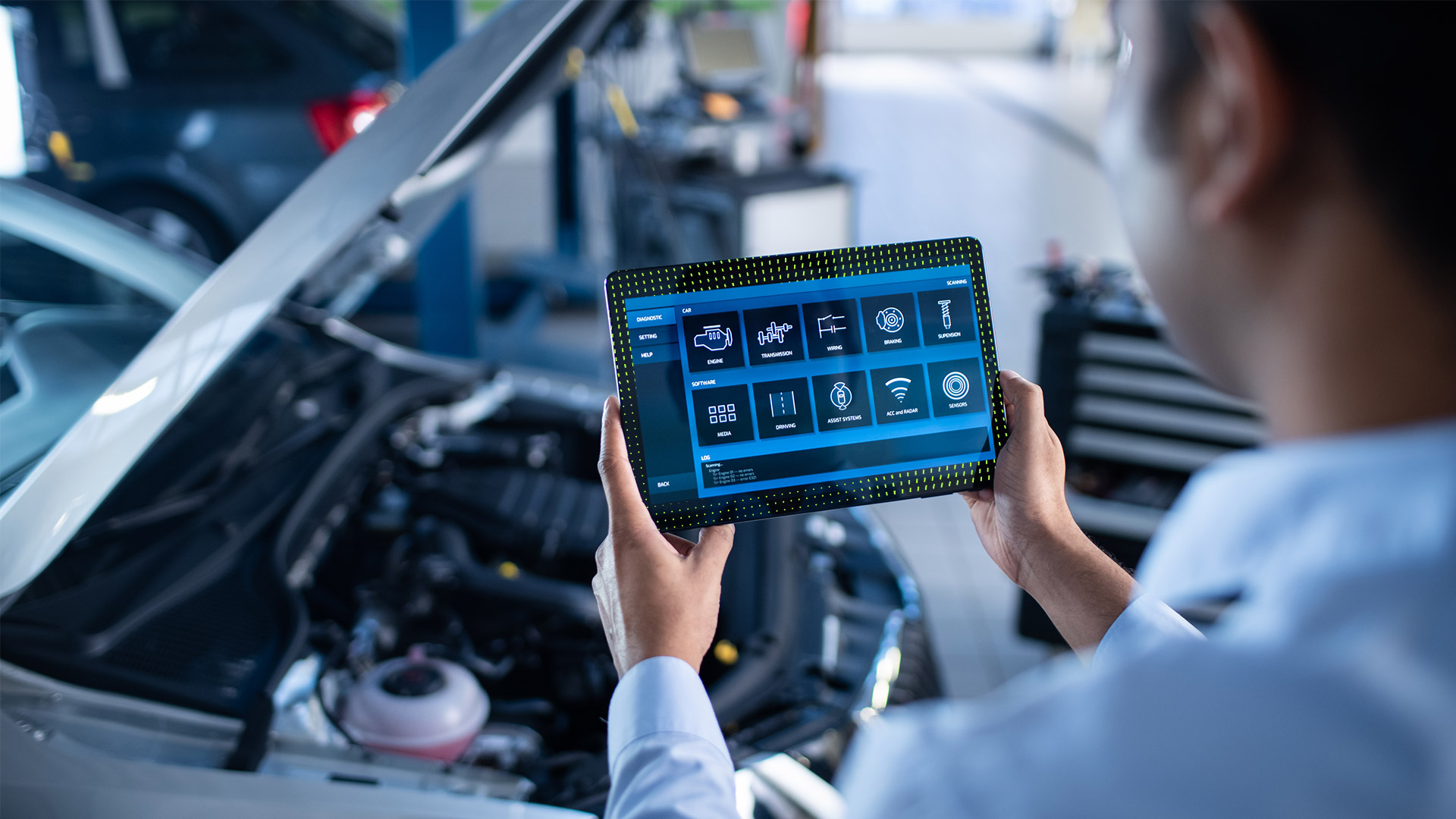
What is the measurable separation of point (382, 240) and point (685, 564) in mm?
1180

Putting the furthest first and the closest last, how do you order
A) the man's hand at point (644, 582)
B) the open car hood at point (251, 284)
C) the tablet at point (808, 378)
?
the open car hood at point (251, 284), the tablet at point (808, 378), the man's hand at point (644, 582)

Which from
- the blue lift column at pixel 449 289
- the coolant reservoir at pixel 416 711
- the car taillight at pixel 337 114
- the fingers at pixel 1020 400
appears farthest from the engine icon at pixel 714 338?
the car taillight at pixel 337 114

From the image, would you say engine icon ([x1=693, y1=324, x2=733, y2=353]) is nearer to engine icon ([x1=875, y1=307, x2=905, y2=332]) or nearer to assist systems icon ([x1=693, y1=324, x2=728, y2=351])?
assist systems icon ([x1=693, y1=324, x2=728, y2=351])

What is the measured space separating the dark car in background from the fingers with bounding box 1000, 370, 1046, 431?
3.40m

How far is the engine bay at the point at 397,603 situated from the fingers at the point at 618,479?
495 mm

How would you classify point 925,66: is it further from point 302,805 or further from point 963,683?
point 302,805

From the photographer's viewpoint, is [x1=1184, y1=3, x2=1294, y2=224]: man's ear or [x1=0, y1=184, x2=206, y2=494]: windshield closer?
[x1=1184, y1=3, x2=1294, y2=224]: man's ear

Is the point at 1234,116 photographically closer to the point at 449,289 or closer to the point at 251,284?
the point at 251,284

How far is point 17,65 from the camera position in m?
1.50

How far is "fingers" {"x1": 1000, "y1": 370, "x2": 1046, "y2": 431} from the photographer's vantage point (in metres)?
1.00

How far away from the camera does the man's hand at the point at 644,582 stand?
816mm

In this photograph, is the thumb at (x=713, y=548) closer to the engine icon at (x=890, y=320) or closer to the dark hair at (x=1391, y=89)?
the engine icon at (x=890, y=320)

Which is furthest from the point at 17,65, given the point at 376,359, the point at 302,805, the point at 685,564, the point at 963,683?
the point at 963,683

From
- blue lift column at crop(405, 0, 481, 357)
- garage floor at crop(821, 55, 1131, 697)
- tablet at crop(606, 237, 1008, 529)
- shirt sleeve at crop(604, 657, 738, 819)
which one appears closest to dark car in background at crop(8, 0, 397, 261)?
blue lift column at crop(405, 0, 481, 357)
